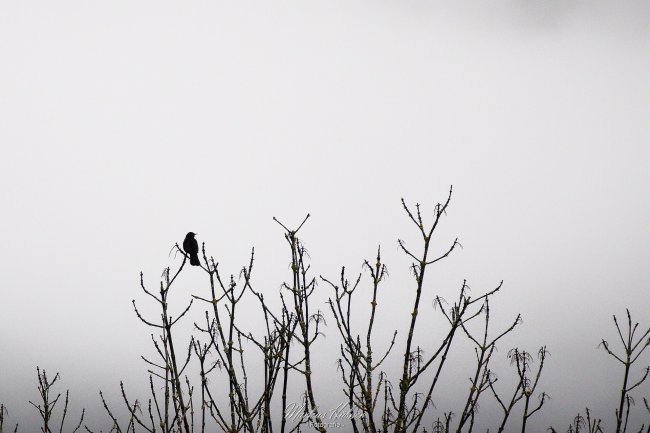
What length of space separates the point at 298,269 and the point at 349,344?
0.78 metres

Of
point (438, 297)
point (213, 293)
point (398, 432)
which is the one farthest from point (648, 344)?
point (213, 293)

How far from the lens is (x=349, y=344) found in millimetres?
3350

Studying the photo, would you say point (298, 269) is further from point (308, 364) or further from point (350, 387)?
point (350, 387)

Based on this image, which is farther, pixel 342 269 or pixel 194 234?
pixel 194 234

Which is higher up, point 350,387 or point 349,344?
point 349,344

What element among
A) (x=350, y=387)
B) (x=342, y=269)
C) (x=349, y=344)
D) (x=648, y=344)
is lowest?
(x=350, y=387)

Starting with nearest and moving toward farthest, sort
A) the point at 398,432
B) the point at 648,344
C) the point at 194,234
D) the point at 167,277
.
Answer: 1. the point at 398,432
2. the point at 167,277
3. the point at 648,344
4. the point at 194,234

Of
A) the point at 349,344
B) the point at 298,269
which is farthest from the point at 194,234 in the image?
the point at 349,344

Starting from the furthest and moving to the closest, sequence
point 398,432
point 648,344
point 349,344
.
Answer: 1. point 648,344
2. point 349,344
3. point 398,432

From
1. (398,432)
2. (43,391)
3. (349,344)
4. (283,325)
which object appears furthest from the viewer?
(43,391)

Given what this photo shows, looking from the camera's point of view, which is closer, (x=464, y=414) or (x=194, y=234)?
(x=464, y=414)

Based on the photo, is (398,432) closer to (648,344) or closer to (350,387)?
(350,387)

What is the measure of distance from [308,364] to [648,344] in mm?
3951

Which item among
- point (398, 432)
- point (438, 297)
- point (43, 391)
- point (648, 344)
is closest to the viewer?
point (398, 432)
